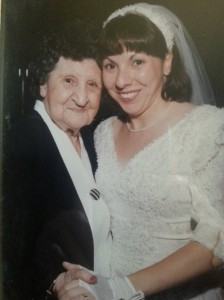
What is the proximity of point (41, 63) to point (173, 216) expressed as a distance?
53 cm

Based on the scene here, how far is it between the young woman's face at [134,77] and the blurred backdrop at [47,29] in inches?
4.6

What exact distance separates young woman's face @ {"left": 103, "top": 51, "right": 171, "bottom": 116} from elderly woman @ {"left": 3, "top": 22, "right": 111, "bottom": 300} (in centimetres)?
4

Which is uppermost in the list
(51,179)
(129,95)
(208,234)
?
(129,95)

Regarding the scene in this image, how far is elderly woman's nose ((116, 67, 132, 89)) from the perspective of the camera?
1019 mm

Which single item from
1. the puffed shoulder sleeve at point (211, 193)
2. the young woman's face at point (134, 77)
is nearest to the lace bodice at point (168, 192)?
the puffed shoulder sleeve at point (211, 193)

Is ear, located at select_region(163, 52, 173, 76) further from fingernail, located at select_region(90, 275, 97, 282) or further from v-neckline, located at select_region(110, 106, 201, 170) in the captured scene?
fingernail, located at select_region(90, 275, 97, 282)

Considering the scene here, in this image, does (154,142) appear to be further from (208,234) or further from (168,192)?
(208,234)

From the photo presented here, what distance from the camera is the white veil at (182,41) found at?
3.29ft

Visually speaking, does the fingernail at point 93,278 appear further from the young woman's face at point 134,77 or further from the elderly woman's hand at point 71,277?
the young woman's face at point 134,77

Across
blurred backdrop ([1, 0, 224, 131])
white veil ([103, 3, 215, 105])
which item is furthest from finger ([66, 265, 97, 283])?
white veil ([103, 3, 215, 105])

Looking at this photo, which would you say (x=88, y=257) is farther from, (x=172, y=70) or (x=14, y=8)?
(x=14, y=8)

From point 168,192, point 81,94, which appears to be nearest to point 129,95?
point 81,94

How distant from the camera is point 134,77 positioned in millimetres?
1023

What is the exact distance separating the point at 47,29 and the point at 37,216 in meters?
0.49
